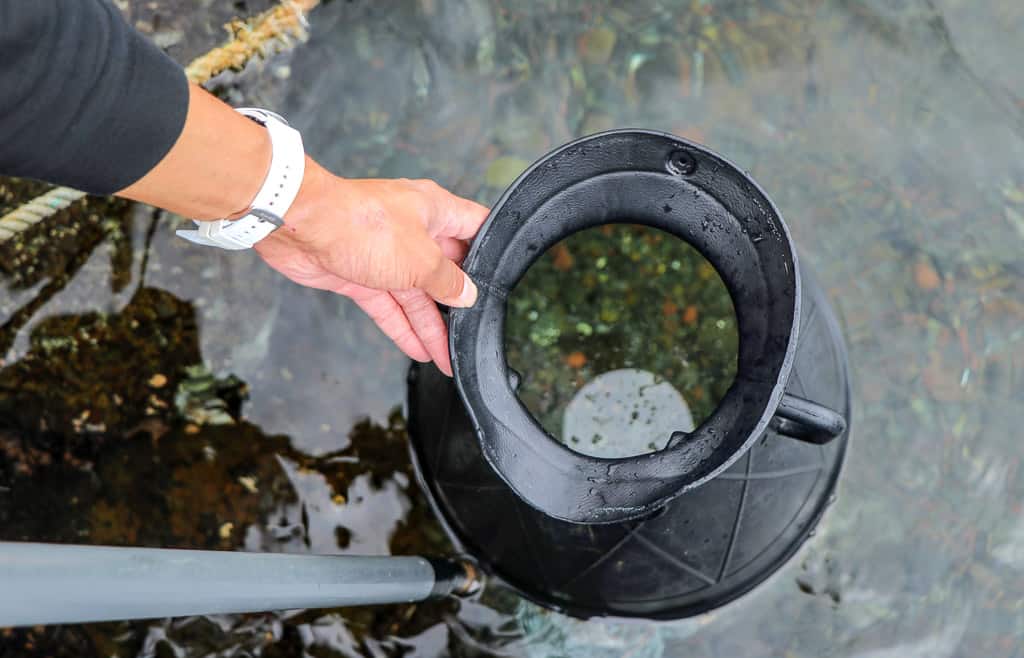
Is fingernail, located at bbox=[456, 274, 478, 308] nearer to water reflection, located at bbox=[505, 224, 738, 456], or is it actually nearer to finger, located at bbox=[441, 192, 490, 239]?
finger, located at bbox=[441, 192, 490, 239]

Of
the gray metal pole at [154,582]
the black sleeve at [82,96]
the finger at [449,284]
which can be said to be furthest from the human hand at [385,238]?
the gray metal pole at [154,582]

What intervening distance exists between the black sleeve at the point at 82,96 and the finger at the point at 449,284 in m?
0.41

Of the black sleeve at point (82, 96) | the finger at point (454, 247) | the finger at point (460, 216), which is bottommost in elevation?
the finger at point (454, 247)

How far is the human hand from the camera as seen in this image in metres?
1.19

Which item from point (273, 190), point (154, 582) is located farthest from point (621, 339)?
point (154, 582)

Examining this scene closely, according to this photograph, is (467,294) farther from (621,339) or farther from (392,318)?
(621,339)

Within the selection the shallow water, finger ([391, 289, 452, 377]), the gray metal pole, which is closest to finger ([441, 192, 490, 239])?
finger ([391, 289, 452, 377])

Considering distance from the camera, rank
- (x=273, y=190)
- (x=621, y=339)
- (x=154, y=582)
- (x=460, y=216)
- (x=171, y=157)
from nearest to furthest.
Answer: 1. (x=154, y=582)
2. (x=171, y=157)
3. (x=273, y=190)
4. (x=460, y=216)
5. (x=621, y=339)

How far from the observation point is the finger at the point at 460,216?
143 centimetres

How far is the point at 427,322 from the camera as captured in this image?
1487mm

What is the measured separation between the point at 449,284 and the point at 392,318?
0.39 meters

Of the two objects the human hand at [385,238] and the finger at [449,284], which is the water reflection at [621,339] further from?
the finger at [449,284]

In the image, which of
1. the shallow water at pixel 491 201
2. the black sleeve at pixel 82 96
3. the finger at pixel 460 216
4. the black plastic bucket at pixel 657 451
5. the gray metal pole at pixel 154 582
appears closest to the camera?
the gray metal pole at pixel 154 582

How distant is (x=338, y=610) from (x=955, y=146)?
190cm
